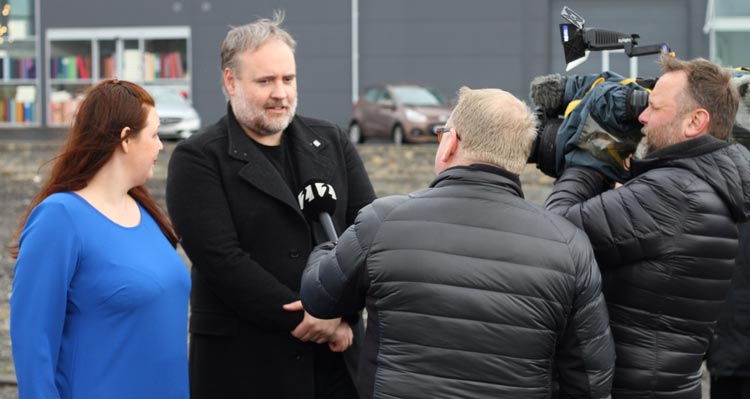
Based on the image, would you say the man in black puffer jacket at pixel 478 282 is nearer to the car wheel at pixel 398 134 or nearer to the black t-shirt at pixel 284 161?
the black t-shirt at pixel 284 161

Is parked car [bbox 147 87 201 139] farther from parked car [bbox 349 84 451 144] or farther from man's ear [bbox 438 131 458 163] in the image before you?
man's ear [bbox 438 131 458 163]

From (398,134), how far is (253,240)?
62.5 ft

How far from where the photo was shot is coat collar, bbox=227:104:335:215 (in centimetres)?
360

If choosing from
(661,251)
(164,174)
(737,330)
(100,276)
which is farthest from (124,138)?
(164,174)

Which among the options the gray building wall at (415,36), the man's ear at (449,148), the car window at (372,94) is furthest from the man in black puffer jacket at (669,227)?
the gray building wall at (415,36)

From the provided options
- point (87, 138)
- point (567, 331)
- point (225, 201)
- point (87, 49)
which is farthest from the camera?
point (87, 49)

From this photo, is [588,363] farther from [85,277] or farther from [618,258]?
[85,277]

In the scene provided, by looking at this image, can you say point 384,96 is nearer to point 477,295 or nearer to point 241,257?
point 241,257

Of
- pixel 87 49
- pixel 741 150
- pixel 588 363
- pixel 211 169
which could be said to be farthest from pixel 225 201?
pixel 87 49

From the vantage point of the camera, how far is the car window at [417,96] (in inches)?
912

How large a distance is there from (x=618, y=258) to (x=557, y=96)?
543 millimetres

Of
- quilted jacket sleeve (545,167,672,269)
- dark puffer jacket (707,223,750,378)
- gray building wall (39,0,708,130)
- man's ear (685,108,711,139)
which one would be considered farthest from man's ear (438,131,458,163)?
gray building wall (39,0,708,130)

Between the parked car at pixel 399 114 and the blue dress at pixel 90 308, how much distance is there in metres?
18.7

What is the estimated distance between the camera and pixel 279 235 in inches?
143
